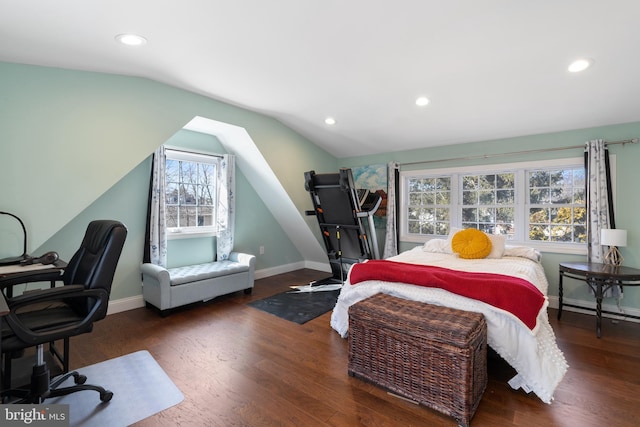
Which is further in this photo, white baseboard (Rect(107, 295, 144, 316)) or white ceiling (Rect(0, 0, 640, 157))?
white baseboard (Rect(107, 295, 144, 316))

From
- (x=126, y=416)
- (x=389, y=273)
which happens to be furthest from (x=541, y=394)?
(x=126, y=416)

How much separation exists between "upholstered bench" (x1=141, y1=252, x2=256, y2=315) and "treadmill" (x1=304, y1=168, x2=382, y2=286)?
1133 millimetres

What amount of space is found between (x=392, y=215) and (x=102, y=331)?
3.92 metres

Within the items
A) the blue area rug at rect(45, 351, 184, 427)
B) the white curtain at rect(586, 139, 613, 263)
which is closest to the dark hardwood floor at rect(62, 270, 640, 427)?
the blue area rug at rect(45, 351, 184, 427)

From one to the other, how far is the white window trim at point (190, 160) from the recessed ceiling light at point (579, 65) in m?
4.08

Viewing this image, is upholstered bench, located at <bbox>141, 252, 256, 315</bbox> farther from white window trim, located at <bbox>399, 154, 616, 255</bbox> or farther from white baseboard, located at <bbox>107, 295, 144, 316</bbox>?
white window trim, located at <bbox>399, 154, 616, 255</bbox>

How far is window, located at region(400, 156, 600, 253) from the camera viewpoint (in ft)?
11.8

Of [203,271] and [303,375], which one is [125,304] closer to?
[203,271]

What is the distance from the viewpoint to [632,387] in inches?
79.7

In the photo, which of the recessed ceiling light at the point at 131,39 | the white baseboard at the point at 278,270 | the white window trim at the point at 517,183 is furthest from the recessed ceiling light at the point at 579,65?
the white baseboard at the point at 278,270

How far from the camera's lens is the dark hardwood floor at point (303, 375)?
1.75m

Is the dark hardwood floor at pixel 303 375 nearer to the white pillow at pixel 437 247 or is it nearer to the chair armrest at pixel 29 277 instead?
the chair armrest at pixel 29 277

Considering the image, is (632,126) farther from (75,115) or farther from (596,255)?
(75,115)

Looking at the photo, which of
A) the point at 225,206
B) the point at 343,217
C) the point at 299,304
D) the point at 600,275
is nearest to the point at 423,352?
the point at 299,304
